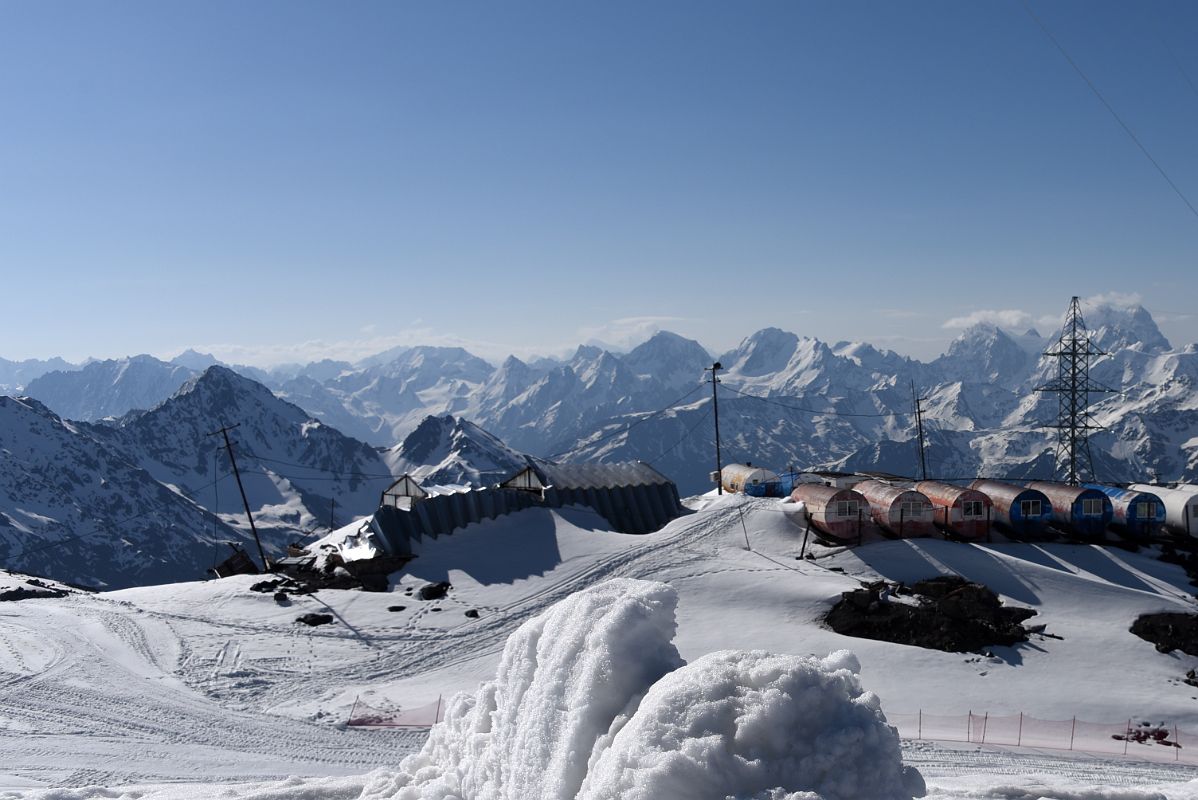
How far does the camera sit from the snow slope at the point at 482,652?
19.9 m

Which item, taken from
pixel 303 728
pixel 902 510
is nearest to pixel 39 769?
pixel 303 728

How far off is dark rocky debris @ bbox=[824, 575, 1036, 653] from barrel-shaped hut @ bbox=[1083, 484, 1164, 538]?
12682mm

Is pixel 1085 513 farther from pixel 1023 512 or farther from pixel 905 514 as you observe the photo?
pixel 905 514

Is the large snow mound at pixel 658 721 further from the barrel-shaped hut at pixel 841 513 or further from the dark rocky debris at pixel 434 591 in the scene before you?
the barrel-shaped hut at pixel 841 513

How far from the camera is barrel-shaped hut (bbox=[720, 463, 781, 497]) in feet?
157

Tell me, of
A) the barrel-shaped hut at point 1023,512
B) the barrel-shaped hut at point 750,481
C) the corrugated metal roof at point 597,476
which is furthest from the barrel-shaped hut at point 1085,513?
the corrugated metal roof at point 597,476

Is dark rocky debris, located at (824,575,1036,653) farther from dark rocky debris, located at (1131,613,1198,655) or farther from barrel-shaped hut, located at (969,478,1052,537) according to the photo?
barrel-shaped hut, located at (969,478,1052,537)

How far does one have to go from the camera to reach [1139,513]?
3903cm

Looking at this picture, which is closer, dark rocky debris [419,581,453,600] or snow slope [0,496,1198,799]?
snow slope [0,496,1198,799]

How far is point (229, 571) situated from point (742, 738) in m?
42.3

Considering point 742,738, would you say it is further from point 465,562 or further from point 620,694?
point 465,562

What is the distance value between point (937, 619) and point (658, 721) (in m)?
22.8

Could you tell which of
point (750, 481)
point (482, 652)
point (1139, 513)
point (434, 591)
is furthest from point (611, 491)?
point (1139, 513)

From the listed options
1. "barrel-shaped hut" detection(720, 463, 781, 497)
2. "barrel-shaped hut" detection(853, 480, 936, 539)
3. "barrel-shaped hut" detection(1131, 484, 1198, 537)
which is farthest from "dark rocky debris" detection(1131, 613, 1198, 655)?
"barrel-shaped hut" detection(720, 463, 781, 497)
